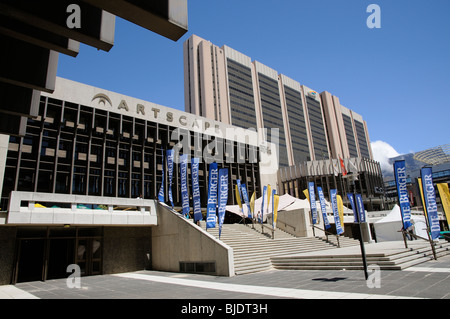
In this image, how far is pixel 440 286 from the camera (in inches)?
311

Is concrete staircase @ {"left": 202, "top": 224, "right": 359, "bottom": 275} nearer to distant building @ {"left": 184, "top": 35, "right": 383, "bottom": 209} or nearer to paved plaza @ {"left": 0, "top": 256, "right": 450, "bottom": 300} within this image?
paved plaza @ {"left": 0, "top": 256, "right": 450, "bottom": 300}

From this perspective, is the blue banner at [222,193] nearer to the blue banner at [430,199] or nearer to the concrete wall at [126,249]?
the concrete wall at [126,249]

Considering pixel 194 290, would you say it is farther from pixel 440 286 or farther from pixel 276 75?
pixel 276 75

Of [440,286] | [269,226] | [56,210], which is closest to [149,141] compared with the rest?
[269,226]

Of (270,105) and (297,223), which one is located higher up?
(270,105)

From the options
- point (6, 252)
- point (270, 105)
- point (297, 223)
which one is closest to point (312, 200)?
point (297, 223)

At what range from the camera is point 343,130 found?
130 m

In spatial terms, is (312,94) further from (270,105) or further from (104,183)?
(104,183)

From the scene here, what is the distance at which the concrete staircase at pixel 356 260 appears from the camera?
40.0 ft

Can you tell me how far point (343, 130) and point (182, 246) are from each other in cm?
12878

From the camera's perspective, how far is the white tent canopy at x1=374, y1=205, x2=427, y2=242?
25.8 meters

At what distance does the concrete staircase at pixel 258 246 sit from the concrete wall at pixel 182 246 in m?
0.95

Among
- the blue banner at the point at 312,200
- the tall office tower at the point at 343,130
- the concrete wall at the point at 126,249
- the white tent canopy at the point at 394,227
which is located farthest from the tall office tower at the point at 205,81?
the concrete wall at the point at 126,249

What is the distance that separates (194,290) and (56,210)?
32.4 feet
